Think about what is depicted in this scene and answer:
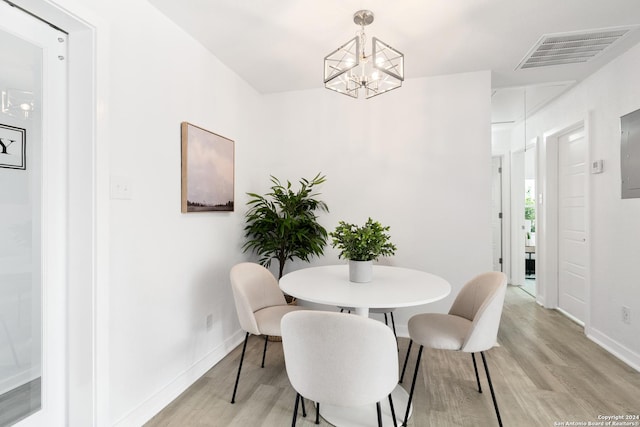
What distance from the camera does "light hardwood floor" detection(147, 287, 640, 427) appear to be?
73.7 inches

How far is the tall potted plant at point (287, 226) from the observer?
9.98 feet

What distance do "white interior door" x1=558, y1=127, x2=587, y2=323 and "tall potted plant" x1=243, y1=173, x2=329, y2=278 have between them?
2.73 m

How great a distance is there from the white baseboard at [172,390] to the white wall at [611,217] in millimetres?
3221

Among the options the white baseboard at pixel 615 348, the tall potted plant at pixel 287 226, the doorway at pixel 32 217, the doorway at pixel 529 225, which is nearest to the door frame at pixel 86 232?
the doorway at pixel 32 217

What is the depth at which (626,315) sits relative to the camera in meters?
2.61

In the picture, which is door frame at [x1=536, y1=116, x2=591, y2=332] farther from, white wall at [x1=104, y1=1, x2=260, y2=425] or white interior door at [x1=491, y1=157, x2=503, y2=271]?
white wall at [x1=104, y1=1, x2=260, y2=425]

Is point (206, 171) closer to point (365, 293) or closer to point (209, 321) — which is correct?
point (209, 321)

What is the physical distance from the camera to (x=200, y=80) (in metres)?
2.47

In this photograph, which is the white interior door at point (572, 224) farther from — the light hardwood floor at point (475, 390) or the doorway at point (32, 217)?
the doorway at point (32, 217)

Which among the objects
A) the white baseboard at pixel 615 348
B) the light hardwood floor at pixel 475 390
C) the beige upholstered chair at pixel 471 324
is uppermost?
the beige upholstered chair at pixel 471 324

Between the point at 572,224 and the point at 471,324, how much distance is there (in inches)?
102

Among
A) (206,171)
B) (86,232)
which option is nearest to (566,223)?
(206,171)

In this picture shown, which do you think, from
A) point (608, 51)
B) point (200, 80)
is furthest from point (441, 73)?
point (200, 80)

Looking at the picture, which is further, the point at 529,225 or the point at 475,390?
the point at 529,225
